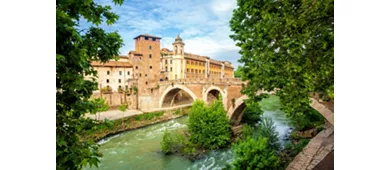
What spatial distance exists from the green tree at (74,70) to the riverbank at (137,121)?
464cm

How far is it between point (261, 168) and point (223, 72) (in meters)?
4.84

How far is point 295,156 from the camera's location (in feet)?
13.2

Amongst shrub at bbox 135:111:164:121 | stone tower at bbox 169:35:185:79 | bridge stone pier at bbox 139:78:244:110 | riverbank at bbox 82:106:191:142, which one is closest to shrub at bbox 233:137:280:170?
bridge stone pier at bbox 139:78:244:110

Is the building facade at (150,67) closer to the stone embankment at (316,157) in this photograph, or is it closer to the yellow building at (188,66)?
the yellow building at (188,66)

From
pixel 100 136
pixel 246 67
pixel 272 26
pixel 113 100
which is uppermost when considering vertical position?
pixel 272 26

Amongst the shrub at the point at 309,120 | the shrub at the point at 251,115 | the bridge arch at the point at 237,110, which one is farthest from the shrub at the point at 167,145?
the shrub at the point at 309,120

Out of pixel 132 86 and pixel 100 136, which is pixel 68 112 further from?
pixel 100 136

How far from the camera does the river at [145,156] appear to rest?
5.45 meters

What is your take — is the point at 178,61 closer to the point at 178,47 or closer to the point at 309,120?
the point at 178,47

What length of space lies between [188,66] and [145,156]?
3532mm

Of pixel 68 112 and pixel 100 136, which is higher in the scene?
pixel 68 112

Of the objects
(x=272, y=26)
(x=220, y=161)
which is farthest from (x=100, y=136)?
(x=272, y=26)

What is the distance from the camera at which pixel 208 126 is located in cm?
585

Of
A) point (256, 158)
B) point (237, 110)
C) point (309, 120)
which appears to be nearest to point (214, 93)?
point (237, 110)
